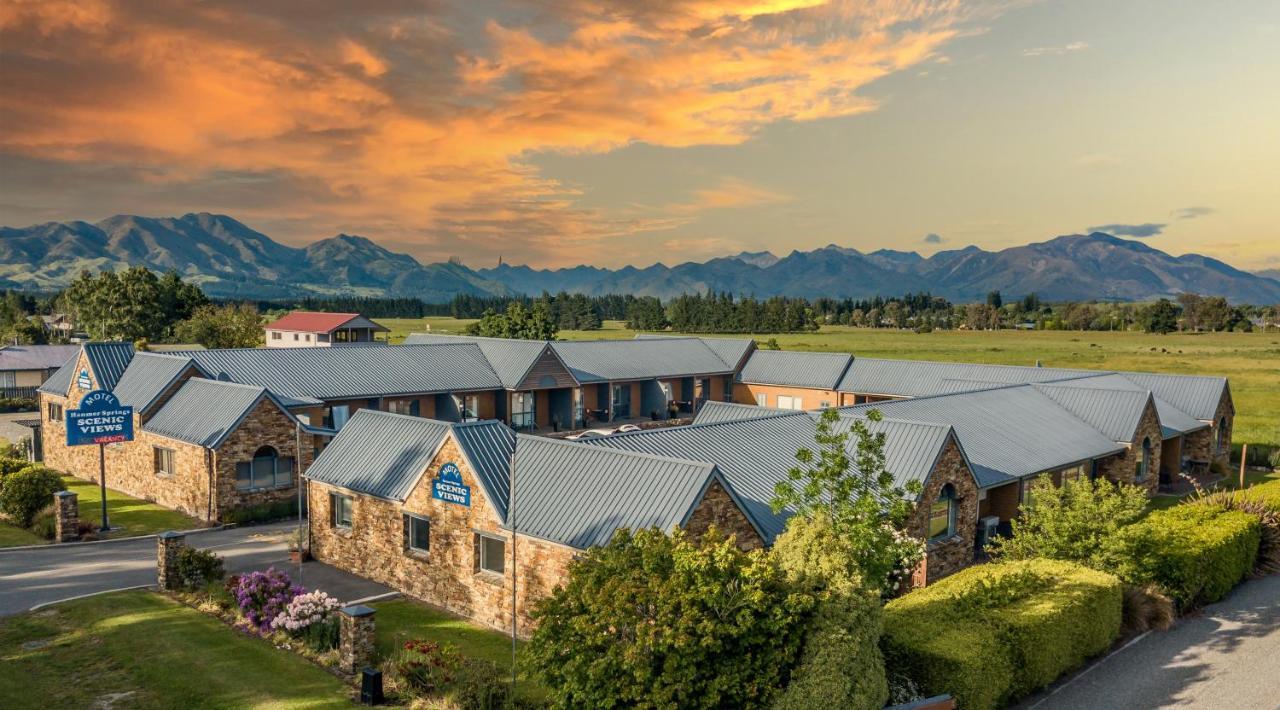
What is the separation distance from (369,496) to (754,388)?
4395cm

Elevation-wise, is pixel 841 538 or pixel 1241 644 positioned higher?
pixel 841 538

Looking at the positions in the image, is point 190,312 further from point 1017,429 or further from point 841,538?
point 841,538

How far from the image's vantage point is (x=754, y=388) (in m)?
65.8

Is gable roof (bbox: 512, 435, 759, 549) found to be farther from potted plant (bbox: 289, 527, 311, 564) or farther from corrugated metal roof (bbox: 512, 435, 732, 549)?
potted plant (bbox: 289, 527, 311, 564)

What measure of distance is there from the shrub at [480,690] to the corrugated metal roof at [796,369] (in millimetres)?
46412

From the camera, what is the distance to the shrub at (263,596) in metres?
21.7

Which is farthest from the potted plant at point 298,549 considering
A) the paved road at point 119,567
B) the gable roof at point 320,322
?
the gable roof at point 320,322

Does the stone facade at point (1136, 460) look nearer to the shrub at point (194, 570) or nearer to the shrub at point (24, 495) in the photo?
the shrub at point (194, 570)

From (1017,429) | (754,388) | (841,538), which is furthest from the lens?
(754,388)

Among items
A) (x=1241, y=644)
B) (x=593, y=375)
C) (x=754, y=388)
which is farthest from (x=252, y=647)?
(x=754, y=388)

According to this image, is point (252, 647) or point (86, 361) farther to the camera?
point (86, 361)

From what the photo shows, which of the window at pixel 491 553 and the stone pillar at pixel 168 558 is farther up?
the window at pixel 491 553

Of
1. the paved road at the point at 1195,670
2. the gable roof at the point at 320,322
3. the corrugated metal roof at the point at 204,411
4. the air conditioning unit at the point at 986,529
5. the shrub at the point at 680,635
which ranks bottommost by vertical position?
the paved road at the point at 1195,670

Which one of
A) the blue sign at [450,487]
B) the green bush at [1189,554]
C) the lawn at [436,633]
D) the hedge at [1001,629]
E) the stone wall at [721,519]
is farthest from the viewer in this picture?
the green bush at [1189,554]
